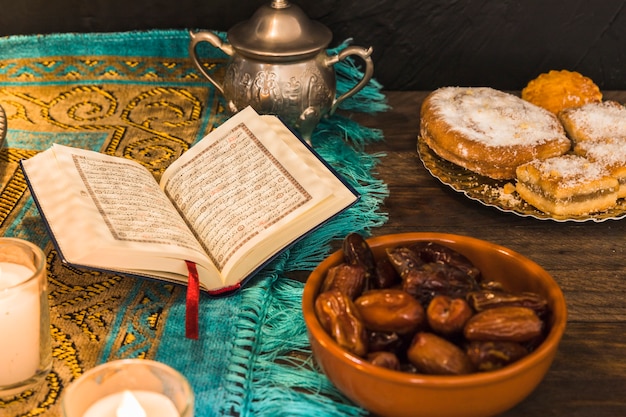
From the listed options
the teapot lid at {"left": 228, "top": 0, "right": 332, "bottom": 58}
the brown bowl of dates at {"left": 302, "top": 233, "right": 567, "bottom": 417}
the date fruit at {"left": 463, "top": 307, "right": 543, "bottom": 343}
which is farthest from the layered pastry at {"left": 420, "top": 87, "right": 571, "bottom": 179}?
the date fruit at {"left": 463, "top": 307, "right": 543, "bottom": 343}

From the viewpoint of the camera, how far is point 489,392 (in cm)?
75

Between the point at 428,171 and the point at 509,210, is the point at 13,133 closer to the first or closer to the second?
the point at 428,171

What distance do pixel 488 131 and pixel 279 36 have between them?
0.38 metres

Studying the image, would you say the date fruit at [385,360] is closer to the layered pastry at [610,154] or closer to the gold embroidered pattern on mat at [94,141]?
the gold embroidered pattern on mat at [94,141]

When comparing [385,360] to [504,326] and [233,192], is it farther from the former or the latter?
[233,192]

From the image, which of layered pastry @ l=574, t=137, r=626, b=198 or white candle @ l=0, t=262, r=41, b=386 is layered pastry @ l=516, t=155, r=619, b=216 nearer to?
layered pastry @ l=574, t=137, r=626, b=198

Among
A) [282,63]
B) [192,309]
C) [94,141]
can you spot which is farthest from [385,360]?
[94,141]

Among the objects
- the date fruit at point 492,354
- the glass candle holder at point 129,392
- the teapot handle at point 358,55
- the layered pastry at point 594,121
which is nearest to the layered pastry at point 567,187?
the layered pastry at point 594,121

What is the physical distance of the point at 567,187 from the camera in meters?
1.14

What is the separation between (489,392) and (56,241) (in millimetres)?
533

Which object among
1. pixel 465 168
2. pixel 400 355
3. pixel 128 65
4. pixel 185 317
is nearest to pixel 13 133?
pixel 128 65

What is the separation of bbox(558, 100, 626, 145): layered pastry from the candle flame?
34.3 inches

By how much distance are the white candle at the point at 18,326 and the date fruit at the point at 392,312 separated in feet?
1.10

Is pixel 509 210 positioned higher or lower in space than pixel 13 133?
higher
